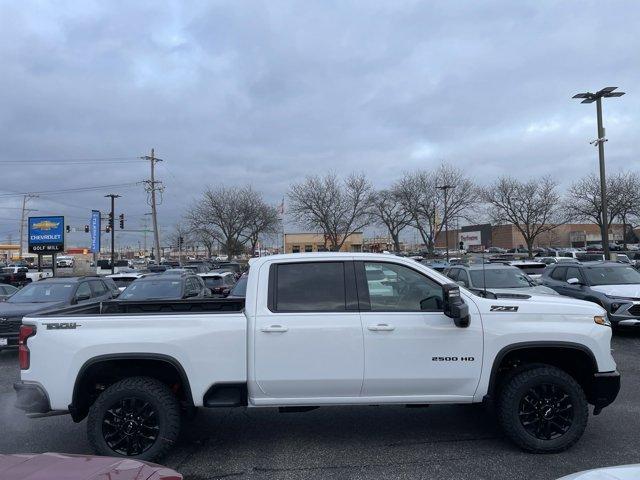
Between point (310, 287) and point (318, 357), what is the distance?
2.17ft

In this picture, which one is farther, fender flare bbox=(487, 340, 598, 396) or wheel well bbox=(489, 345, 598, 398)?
wheel well bbox=(489, 345, 598, 398)

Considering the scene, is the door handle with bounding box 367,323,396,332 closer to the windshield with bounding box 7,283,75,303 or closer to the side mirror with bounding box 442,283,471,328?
the side mirror with bounding box 442,283,471,328

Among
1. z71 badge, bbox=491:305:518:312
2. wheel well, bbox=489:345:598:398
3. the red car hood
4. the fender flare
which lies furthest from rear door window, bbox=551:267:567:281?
the red car hood

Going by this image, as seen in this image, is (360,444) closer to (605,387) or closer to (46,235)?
(605,387)

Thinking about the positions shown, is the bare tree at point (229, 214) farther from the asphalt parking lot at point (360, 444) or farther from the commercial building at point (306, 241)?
the asphalt parking lot at point (360, 444)

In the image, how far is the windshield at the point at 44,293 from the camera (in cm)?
1169

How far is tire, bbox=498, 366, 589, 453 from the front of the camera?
4824 millimetres

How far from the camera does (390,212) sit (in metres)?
50.3

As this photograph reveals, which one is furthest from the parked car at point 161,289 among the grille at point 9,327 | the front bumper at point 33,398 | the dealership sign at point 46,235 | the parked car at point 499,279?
the dealership sign at point 46,235

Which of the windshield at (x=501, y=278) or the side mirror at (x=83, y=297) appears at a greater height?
the windshield at (x=501, y=278)

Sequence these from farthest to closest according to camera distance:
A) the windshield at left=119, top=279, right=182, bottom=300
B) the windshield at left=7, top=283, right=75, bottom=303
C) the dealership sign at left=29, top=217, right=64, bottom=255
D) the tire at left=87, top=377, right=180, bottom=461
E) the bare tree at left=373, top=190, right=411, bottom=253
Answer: the bare tree at left=373, top=190, right=411, bottom=253
the dealership sign at left=29, top=217, right=64, bottom=255
the windshield at left=119, top=279, right=182, bottom=300
the windshield at left=7, top=283, right=75, bottom=303
the tire at left=87, top=377, right=180, bottom=461

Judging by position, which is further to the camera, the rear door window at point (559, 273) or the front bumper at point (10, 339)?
the rear door window at point (559, 273)

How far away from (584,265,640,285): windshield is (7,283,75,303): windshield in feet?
39.8

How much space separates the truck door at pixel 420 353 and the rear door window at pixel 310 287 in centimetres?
29
